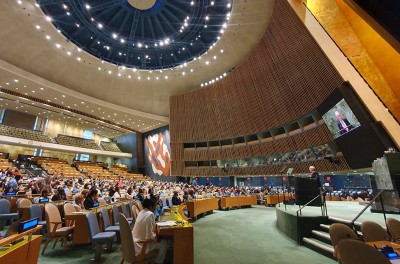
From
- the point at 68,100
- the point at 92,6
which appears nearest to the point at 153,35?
the point at 92,6

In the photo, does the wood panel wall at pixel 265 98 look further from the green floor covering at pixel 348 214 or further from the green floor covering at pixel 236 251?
the green floor covering at pixel 236 251

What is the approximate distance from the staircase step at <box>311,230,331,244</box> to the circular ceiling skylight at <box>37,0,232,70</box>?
13094 millimetres

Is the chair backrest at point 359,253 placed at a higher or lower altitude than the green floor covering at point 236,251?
higher

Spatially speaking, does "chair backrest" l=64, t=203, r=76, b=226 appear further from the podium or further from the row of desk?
the podium

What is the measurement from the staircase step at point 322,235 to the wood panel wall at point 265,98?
23.5 feet

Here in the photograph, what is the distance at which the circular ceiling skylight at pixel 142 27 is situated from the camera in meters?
14.7

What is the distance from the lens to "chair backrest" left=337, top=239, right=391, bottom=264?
1824 millimetres

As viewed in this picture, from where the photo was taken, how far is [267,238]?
5648mm

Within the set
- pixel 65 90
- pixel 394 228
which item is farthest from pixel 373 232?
pixel 65 90

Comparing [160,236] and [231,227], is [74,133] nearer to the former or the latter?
[231,227]

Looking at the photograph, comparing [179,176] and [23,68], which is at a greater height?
[23,68]

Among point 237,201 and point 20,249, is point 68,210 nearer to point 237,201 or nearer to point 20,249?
point 20,249

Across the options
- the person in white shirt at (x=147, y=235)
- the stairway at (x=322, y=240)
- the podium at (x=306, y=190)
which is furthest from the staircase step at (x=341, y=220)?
the person in white shirt at (x=147, y=235)

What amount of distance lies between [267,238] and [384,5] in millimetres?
5308
